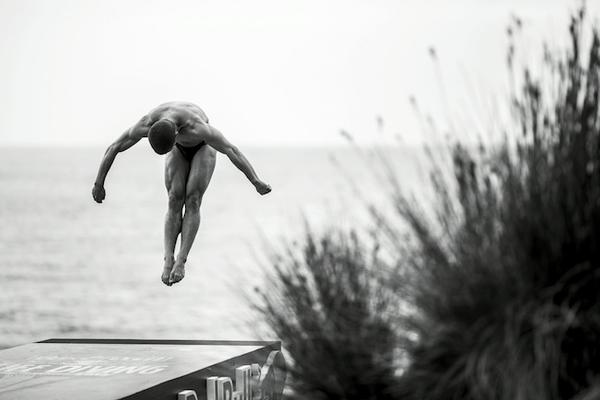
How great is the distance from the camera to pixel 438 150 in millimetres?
4555

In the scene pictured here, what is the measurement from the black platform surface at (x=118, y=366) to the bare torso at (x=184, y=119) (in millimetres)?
1430

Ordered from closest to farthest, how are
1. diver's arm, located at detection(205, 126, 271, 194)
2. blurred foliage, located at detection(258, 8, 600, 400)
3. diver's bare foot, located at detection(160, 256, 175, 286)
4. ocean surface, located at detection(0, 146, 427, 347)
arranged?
blurred foliage, located at detection(258, 8, 600, 400), diver's arm, located at detection(205, 126, 271, 194), diver's bare foot, located at detection(160, 256, 175, 286), ocean surface, located at detection(0, 146, 427, 347)

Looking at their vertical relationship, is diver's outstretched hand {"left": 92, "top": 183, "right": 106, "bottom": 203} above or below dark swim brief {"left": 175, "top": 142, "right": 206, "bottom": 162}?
below

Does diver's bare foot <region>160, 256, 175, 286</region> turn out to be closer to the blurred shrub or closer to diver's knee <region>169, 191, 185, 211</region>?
diver's knee <region>169, 191, 185, 211</region>

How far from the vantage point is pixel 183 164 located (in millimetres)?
7953

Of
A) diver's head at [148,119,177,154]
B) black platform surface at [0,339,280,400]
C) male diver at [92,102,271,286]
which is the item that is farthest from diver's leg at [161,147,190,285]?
diver's head at [148,119,177,154]

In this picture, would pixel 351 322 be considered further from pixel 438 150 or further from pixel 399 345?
pixel 438 150

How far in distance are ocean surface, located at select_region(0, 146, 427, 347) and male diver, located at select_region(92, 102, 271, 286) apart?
2.58 metres

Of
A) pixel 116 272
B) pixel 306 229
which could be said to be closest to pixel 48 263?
pixel 116 272

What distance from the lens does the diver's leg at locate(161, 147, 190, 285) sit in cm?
795

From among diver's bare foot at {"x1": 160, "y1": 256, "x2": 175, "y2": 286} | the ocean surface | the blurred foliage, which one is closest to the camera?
the blurred foliage

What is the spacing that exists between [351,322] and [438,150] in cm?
76

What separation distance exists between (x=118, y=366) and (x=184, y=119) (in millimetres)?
1676

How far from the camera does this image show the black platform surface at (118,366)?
6.57 metres
